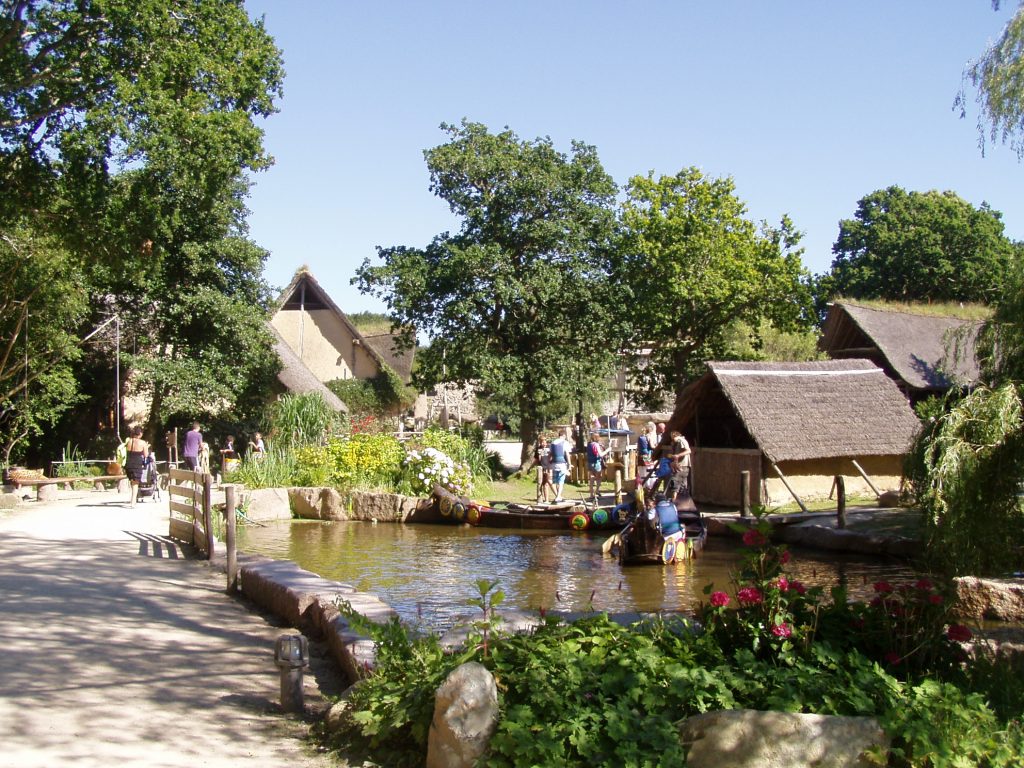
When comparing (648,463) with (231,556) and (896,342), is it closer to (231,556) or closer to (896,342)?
(231,556)

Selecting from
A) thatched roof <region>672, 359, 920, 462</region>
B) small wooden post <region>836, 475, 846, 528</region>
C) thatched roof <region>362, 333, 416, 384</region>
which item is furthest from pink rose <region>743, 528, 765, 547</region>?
thatched roof <region>362, 333, 416, 384</region>

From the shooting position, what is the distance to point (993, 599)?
31.7ft

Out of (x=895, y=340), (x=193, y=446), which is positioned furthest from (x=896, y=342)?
(x=193, y=446)

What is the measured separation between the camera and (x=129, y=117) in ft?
48.5

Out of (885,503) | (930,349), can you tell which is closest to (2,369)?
(885,503)

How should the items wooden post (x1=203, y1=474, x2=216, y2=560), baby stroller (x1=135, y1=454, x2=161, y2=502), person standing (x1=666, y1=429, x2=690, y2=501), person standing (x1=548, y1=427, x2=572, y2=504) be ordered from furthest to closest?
person standing (x1=548, y1=427, x2=572, y2=504), baby stroller (x1=135, y1=454, x2=161, y2=502), person standing (x1=666, y1=429, x2=690, y2=501), wooden post (x1=203, y1=474, x2=216, y2=560)

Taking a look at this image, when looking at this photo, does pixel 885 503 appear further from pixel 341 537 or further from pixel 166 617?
pixel 166 617

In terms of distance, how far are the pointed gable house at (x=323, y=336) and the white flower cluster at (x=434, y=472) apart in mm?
20541

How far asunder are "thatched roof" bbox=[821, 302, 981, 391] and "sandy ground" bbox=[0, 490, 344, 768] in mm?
23709

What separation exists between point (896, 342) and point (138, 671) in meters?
28.4

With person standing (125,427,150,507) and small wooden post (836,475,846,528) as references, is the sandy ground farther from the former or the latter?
small wooden post (836,475,846,528)

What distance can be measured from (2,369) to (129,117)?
11625mm

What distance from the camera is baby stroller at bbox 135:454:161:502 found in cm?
2125

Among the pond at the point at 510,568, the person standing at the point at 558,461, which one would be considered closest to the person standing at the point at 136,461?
the pond at the point at 510,568
